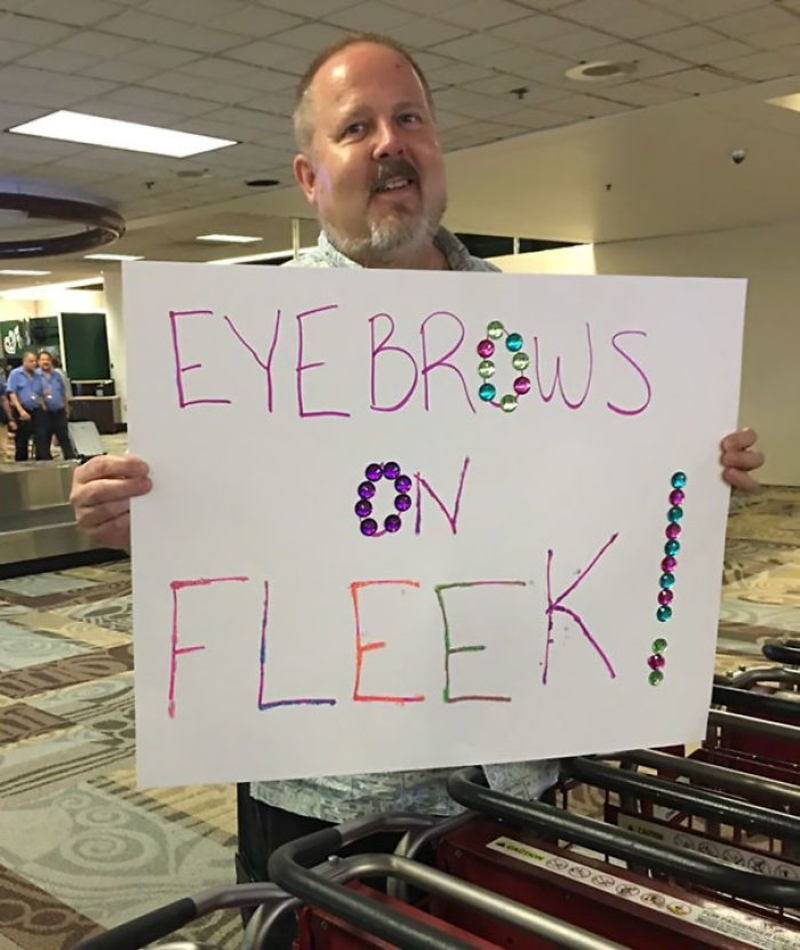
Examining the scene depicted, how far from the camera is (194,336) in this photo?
0.97 metres

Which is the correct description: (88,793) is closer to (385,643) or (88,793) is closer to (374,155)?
(385,643)

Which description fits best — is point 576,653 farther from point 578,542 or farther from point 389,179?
point 389,179

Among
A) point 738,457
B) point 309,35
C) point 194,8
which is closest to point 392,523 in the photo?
point 738,457

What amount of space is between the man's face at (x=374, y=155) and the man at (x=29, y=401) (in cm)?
1267

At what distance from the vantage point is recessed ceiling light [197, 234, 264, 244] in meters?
15.1

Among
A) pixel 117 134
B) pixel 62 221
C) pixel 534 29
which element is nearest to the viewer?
pixel 534 29

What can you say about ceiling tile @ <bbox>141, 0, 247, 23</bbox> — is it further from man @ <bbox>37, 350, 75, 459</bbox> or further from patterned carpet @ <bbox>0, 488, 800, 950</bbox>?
man @ <bbox>37, 350, 75, 459</bbox>

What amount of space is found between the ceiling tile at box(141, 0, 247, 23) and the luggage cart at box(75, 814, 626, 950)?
4.76 meters

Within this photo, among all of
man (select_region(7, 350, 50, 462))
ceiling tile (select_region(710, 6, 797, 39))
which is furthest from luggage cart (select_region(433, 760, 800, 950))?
man (select_region(7, 350, 50, 462))

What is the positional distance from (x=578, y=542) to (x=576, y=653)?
13 cm

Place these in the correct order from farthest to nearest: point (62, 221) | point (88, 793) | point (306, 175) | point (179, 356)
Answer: point (62, 221) < point (88, 793) < point (306, 175) < point (179, 356)

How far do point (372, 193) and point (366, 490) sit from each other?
386mm

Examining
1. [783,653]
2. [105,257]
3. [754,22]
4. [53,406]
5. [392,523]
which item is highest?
[754,22]

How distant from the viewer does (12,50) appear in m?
5.54
